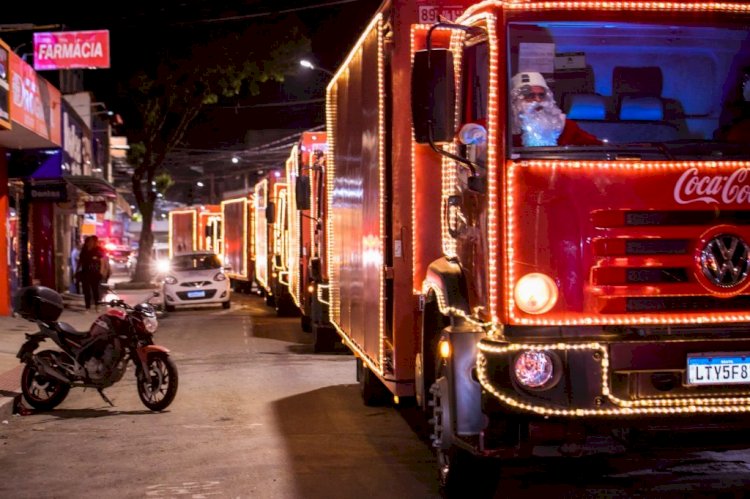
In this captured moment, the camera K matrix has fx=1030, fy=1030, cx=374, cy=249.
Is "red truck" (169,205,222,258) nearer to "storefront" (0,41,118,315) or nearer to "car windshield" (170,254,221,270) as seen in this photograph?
"storefront" (0,41,118,315)

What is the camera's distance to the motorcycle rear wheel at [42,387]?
10.5 metres

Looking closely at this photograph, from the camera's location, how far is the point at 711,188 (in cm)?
545

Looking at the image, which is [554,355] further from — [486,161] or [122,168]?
[122,168]

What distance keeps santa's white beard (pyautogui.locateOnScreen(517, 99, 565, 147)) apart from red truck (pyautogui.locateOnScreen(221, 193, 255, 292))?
24.3 meters

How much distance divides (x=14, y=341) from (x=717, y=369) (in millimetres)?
13973

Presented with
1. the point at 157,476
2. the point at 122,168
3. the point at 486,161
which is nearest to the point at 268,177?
the point at 157,476

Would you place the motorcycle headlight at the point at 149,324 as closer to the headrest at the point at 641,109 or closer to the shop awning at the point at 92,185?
the headrest at the point at 641,109

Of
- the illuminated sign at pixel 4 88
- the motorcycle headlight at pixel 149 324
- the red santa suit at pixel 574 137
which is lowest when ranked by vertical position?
the motorcycle headlight at pixel 149 324

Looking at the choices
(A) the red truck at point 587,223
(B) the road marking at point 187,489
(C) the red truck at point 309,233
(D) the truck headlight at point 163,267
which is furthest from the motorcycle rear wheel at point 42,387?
(D) the truck headlight at point 163,267

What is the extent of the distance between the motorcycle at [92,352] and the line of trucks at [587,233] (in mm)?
4377

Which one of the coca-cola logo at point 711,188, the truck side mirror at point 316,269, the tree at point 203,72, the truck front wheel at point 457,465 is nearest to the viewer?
the coca-cola logo at point 711,188

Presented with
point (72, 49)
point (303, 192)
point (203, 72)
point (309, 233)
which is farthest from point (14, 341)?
point (203, 72)

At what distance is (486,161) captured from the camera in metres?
5.67

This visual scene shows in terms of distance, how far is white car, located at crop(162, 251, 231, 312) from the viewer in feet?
85.0
